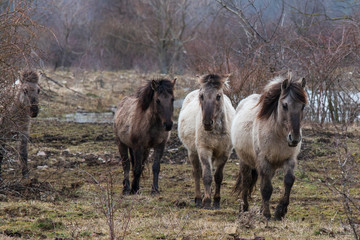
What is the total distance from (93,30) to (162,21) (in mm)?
8543

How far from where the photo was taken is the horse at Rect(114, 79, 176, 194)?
795cm

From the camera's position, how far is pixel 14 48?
6.18 m

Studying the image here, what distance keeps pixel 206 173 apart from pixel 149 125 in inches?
59.9

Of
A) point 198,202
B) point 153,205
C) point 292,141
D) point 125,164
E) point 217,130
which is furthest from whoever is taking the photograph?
point 125,164

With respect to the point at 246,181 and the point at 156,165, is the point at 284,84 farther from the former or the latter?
the point at 156,165

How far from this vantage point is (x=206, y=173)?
7156mm

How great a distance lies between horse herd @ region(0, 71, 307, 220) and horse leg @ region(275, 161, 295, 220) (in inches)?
0.5

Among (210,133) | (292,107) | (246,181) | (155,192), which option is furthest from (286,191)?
(155,192)

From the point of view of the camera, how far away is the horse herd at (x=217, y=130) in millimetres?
6031

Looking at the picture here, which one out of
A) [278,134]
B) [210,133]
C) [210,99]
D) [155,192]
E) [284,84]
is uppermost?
[284,84]

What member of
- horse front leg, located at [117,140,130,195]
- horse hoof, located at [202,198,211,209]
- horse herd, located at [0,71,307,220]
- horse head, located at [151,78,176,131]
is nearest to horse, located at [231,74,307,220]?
horse herd, located at [0,71,307,220]

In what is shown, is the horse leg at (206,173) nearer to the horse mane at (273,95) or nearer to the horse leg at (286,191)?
the horse mane at (273,95)

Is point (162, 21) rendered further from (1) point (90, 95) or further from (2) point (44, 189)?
(2) point (44, 189)

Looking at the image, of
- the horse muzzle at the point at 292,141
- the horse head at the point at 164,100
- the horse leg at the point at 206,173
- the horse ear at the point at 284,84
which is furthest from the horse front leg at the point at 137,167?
the horse muzzle at the point at 292,141
